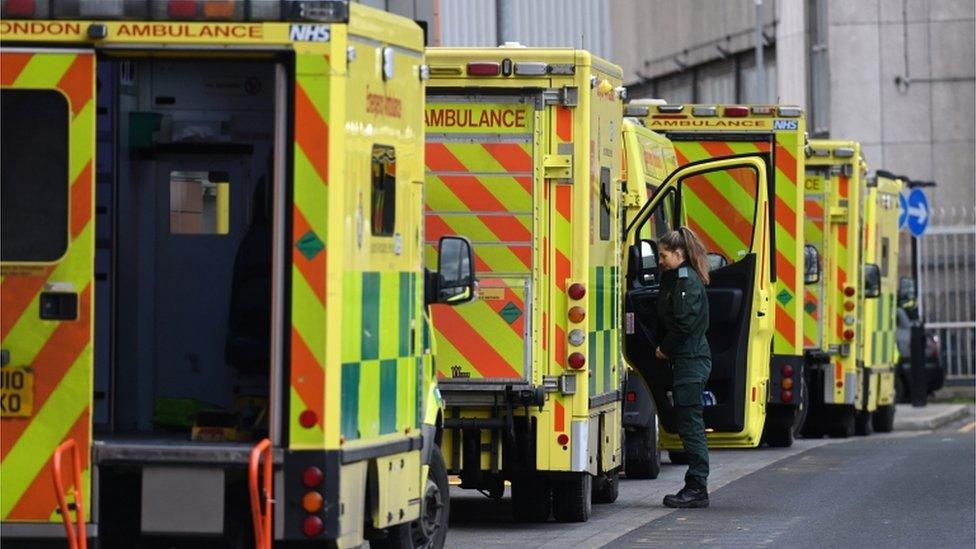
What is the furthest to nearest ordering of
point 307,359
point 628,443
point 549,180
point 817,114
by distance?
point 817,114
point 628,443
point 549,180
point 307,359

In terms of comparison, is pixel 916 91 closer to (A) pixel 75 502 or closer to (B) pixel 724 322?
(B) pixel 724 322

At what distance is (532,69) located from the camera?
1352cm

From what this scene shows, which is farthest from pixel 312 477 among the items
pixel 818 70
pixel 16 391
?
pixel 818 70

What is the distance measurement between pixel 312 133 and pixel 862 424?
17776 millimetres

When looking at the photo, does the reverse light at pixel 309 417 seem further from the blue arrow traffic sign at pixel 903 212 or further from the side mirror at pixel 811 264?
the blue arrow traffic sign at pixel 903 212

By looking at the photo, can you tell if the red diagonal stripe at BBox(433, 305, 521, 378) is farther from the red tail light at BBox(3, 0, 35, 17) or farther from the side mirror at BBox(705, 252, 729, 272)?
the red tail light at BBox(3, 0, 35, 17)

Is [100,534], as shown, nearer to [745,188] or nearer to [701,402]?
[701,402]

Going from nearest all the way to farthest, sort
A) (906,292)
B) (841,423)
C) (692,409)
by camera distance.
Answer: (692,409), (841,423), (906,292)

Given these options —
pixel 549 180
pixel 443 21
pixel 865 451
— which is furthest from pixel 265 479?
pixel 443 21

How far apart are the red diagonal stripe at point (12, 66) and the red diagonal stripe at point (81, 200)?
461mm

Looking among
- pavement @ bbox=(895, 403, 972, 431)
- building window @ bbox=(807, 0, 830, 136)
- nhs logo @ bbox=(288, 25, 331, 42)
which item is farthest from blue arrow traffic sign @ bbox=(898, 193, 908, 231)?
nhs logo @ bbox=(288, 25, 331, 42)

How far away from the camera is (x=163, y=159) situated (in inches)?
414

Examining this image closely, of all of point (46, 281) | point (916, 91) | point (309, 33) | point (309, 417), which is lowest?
point (309, 417)

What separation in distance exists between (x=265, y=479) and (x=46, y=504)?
894mm
